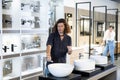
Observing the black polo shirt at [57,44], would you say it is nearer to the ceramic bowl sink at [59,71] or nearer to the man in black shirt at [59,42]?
the man in black shirt at [59,42]

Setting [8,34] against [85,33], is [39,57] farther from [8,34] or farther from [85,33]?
[85,33]

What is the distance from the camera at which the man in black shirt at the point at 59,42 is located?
3.23 meters

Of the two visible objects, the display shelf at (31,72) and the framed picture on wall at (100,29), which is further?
the framed picture on wall at (100,29)

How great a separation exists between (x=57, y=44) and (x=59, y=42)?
4 centimetres

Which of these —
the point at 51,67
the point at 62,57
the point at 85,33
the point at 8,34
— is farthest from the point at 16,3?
the point at 85,33

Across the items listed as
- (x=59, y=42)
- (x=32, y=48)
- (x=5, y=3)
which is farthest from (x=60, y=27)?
(x=32, y=48)

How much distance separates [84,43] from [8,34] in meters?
4.76

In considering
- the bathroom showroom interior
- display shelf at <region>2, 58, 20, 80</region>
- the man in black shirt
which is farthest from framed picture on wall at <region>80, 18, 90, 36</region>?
the man in black shirt

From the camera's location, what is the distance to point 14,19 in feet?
12.9

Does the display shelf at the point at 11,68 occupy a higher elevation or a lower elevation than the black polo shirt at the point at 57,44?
lower

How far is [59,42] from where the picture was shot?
3.25 meters

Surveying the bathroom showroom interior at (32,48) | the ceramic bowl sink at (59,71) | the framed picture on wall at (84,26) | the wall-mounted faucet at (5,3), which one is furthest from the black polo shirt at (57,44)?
the framed picture on wall at (84,26)

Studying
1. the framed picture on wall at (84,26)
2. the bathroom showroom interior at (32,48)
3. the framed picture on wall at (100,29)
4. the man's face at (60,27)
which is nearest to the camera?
the bathroom showroom interior at (32,48)

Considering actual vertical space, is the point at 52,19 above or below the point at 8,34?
above
